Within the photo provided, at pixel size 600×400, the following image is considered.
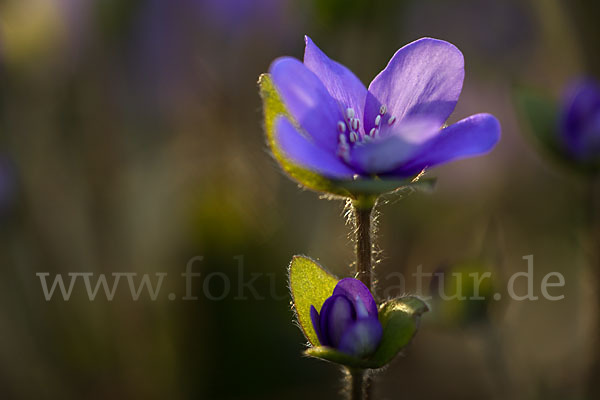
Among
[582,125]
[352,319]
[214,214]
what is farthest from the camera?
[214,214]

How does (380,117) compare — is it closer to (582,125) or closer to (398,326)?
(398,326)

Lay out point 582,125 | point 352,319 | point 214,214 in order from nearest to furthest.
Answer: point 352,319 < point 582,125 < point 214,214

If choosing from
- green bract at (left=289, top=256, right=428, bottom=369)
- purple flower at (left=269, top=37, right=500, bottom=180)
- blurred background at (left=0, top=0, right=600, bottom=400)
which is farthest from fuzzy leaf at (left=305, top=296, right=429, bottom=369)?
blurred background at (left=0, top=0, right=600, bottom=400)

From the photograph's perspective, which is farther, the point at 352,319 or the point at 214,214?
the point at 214,214

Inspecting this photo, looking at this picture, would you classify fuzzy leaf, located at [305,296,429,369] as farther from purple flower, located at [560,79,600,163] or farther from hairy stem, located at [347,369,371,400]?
purple flower, located at [560,79,600,163]

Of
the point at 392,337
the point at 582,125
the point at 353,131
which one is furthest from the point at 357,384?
the point at 582,125

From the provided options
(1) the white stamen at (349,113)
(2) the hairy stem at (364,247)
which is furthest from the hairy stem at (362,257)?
(1) the white stamen at (349,113)
